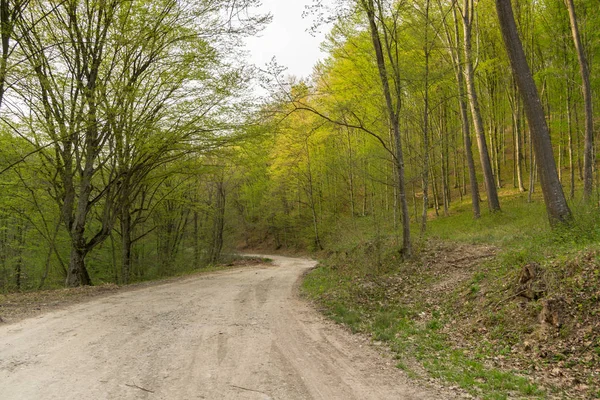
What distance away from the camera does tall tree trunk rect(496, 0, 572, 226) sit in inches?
332

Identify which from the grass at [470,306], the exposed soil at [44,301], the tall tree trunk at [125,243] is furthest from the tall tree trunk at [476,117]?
the tall tree trunk at [125,243]

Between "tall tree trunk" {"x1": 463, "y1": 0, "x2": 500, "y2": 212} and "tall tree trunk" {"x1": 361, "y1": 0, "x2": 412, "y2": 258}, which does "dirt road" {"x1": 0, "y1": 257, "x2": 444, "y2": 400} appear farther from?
"tall tree trunk" {"x1": 463, "y1": 0, "x2": 500, "y2": 212}

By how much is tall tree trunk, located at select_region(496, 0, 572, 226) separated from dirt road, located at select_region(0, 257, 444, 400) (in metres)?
6.10

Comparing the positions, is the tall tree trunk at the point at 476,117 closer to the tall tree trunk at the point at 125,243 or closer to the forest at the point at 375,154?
the forest at the point at 375,154

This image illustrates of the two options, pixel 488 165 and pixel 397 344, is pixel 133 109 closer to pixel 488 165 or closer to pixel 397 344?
pixel 397 344

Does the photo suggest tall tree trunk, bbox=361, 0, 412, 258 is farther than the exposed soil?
Yes

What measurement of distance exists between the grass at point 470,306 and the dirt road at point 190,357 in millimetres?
598

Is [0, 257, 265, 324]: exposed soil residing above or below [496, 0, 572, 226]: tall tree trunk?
below

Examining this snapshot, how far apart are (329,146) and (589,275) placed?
805 inches

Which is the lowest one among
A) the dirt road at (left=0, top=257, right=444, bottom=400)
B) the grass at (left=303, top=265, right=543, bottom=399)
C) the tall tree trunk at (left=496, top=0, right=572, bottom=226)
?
the grass at (left=303, top=265, right=543, bottom=399)

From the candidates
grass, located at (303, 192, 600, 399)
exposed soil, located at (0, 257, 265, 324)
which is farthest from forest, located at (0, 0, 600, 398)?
exposed soil, located at (0, 257, 265, 324)

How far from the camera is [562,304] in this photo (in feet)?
16.2

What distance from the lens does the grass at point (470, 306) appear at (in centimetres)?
429

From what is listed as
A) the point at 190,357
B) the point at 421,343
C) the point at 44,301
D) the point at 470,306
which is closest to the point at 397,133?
the point at 470,306
